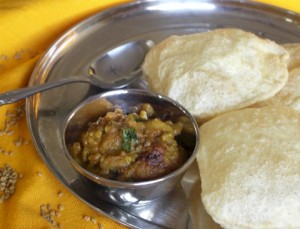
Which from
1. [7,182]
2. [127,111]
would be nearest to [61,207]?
[7,182]

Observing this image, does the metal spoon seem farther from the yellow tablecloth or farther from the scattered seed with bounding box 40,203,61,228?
the scattered seed with bounding box 40,203,61,228

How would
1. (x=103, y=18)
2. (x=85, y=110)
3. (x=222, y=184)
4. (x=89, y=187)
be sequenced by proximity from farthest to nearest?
(x=103, y=18), (x=85, y=110), (x=89, y=187), (x=222, y=184)

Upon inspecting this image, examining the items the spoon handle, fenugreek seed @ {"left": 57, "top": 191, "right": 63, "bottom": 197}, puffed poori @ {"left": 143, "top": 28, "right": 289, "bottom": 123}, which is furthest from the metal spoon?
fenugreek seed @ {"left": 57, "top": 191, "right": 63, "bottom": 197}

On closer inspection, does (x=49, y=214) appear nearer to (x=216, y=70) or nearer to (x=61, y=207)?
(x=61, y=207)

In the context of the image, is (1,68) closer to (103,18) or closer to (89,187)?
(103,18)

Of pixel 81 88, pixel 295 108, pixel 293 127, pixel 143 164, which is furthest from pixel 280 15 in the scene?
pixel 143 164

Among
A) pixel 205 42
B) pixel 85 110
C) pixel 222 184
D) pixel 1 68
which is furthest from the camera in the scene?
pixel 1 68

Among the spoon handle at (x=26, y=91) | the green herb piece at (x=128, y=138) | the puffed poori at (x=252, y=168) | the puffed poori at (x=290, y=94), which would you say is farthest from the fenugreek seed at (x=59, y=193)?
the puffed poori at (x=290, y=94)
